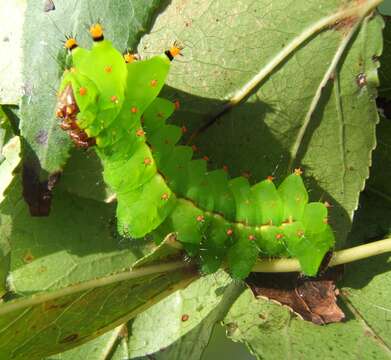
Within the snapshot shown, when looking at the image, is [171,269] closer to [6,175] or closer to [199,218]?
[199,218]

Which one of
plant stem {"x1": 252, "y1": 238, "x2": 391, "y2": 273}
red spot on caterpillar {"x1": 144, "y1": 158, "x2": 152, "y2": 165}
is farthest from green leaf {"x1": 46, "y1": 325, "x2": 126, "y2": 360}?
red spot on caterpillar {"x1": 144, "y1": 158, "x2": 152, "y2": 165}

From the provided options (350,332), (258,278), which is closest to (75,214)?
(258,278)

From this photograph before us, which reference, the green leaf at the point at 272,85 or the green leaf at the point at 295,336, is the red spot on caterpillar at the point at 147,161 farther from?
the green leaf at the point at 295,336

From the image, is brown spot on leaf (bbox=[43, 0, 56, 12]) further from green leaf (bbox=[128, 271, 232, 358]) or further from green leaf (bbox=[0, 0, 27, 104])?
green leaf (bbox=[128, 271, 232, 358])

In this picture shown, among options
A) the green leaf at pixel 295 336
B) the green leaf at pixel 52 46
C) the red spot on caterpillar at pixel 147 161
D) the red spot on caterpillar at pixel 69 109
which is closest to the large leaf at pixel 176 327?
the green leaf at pixel 295 336

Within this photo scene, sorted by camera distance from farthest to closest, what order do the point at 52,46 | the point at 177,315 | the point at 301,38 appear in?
the point at 177,315, the point at 301,38, the point at 52,46

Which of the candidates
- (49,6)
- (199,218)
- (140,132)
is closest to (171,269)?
(199,218)

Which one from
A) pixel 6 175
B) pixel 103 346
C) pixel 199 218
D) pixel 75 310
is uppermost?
pixel 199 218

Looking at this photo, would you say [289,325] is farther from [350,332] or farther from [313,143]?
[313,143]
